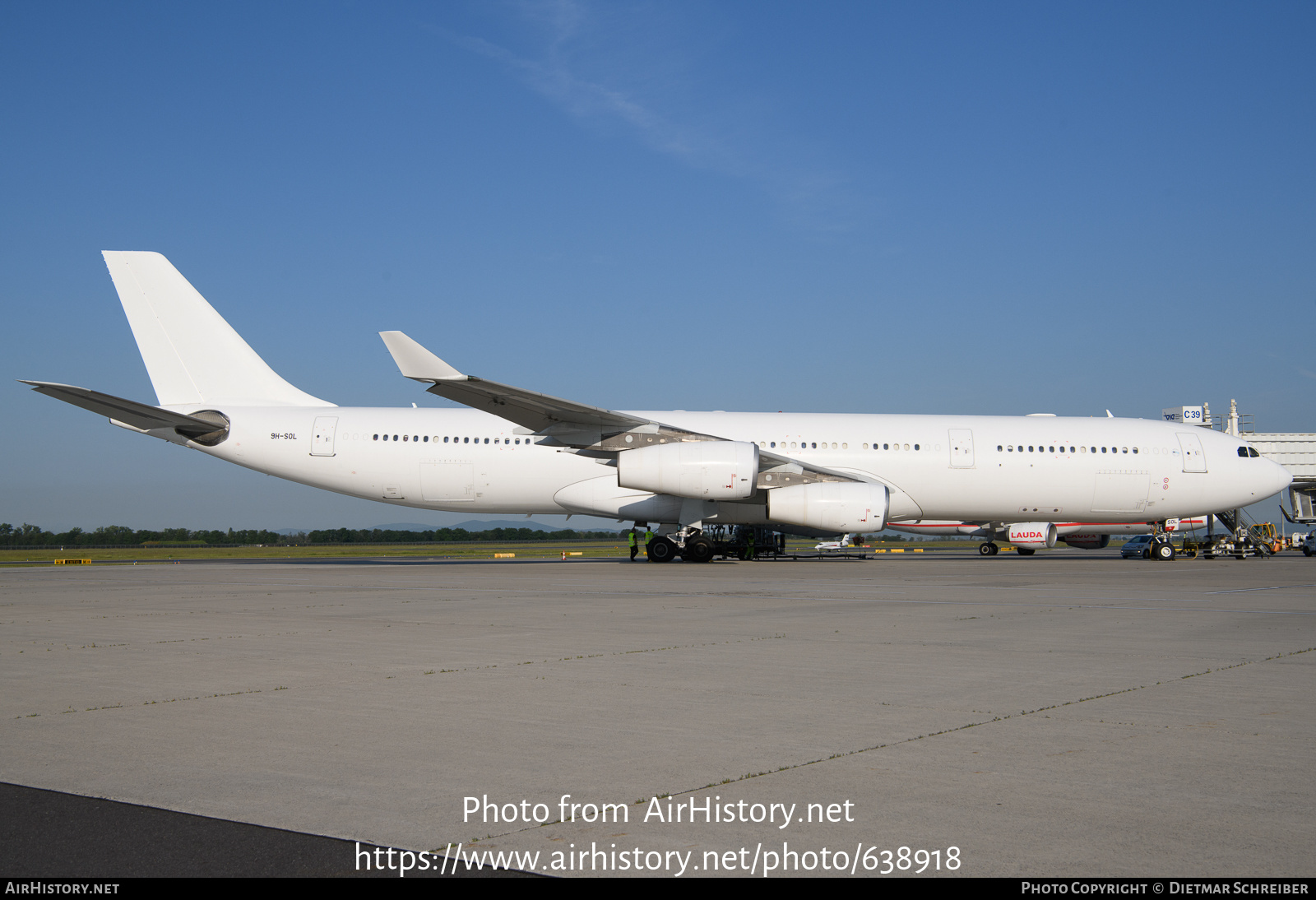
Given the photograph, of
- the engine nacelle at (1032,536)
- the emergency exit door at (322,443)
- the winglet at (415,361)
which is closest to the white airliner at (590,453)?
the emergency exit door at (322,443)

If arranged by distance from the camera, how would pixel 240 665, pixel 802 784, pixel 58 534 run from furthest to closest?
pixel 58 534, pixel 240 665, pixel 802 784

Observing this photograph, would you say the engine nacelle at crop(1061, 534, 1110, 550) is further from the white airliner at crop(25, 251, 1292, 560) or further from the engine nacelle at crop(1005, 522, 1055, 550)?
the white airliner at crop(25, 251, 1292, 560)

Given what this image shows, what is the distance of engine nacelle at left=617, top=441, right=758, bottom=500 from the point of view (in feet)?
73.2

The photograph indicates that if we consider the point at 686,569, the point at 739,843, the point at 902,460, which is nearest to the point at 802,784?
the point at 739,843

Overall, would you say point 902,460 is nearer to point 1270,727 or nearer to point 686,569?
point 686,569

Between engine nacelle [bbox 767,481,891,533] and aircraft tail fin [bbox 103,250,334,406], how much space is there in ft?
48.2

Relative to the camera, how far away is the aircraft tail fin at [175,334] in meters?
24.8

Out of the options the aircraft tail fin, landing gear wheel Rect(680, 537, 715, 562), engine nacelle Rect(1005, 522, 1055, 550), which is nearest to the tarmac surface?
landing gear wheel Rect(680, 537, 715, 562)

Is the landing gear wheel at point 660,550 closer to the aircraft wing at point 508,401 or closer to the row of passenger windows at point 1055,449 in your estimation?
the aircraft wing at point 508,401

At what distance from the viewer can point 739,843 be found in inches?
129

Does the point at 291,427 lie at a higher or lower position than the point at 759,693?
higher

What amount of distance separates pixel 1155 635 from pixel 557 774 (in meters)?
6.95

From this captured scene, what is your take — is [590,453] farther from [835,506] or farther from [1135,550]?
[1135,550]

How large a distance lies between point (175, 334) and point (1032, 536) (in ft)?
104
